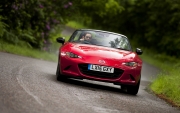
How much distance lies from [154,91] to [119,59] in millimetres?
3069

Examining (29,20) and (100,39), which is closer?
(100,39)

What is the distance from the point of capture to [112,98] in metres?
11.1

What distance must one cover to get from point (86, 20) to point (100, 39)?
21882 millimetres

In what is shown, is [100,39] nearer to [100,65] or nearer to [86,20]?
A: [100,65]

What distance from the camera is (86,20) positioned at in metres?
35.9

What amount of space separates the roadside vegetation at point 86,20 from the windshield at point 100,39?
5.63 feet

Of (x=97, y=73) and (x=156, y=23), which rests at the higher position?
(x=97, y=73)

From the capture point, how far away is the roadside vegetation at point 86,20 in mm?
23078

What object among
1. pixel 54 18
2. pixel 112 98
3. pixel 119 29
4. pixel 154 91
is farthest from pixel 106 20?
pixel 112 98

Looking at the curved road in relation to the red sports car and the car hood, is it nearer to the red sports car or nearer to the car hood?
the red sports car

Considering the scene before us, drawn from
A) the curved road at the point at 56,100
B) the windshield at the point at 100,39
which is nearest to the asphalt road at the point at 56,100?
the curved road at the point at 56,100

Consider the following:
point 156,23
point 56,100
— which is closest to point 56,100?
point 56,100

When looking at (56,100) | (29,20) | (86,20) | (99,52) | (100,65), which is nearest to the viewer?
(56,100)

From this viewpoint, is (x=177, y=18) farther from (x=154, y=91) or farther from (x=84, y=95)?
(x=84, y=95)
